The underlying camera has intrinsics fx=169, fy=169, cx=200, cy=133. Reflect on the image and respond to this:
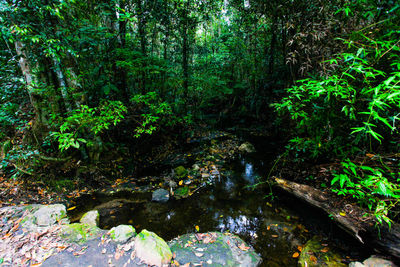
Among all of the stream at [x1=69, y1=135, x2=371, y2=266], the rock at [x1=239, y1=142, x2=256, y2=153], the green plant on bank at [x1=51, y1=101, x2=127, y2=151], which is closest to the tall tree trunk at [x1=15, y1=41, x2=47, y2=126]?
the green plant on bank at [x1=51, y1=101, x2=127, y2=151]

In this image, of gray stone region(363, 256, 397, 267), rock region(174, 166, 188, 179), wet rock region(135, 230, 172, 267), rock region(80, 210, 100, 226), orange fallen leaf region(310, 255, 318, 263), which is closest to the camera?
gray stone region(363, 256, 397, 267)

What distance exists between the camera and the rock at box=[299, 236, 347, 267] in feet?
9.16

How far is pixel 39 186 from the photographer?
4566mm

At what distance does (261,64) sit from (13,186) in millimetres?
13043

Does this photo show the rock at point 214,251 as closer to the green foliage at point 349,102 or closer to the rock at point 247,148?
the green foliage at point 349,102

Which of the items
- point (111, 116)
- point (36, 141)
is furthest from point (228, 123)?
point (36, 141)

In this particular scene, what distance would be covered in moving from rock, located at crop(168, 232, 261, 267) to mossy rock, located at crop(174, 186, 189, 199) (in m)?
1.64

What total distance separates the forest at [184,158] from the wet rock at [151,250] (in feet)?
0.07

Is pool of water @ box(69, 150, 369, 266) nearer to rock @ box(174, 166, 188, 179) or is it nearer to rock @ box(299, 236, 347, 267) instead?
rock @ box(299, 236, 347, 267)

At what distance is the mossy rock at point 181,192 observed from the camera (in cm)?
488

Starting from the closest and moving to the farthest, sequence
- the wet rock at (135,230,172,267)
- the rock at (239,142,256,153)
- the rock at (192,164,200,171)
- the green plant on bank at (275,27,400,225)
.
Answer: the green plant on bank at (275,27,400,225), the wet rock at (135,230,172,267), the rock at (192,164,200,171), the rock at (239,142,256,153)

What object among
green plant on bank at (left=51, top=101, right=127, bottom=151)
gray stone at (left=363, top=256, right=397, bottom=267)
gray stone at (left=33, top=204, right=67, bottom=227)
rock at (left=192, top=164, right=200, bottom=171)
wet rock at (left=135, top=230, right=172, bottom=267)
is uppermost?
green plant on bank at (left=51, top=101, right=127, bottom=151)

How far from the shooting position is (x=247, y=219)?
3998 millimetres

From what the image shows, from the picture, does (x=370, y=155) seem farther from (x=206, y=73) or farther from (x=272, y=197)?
(x=206, y=73)
